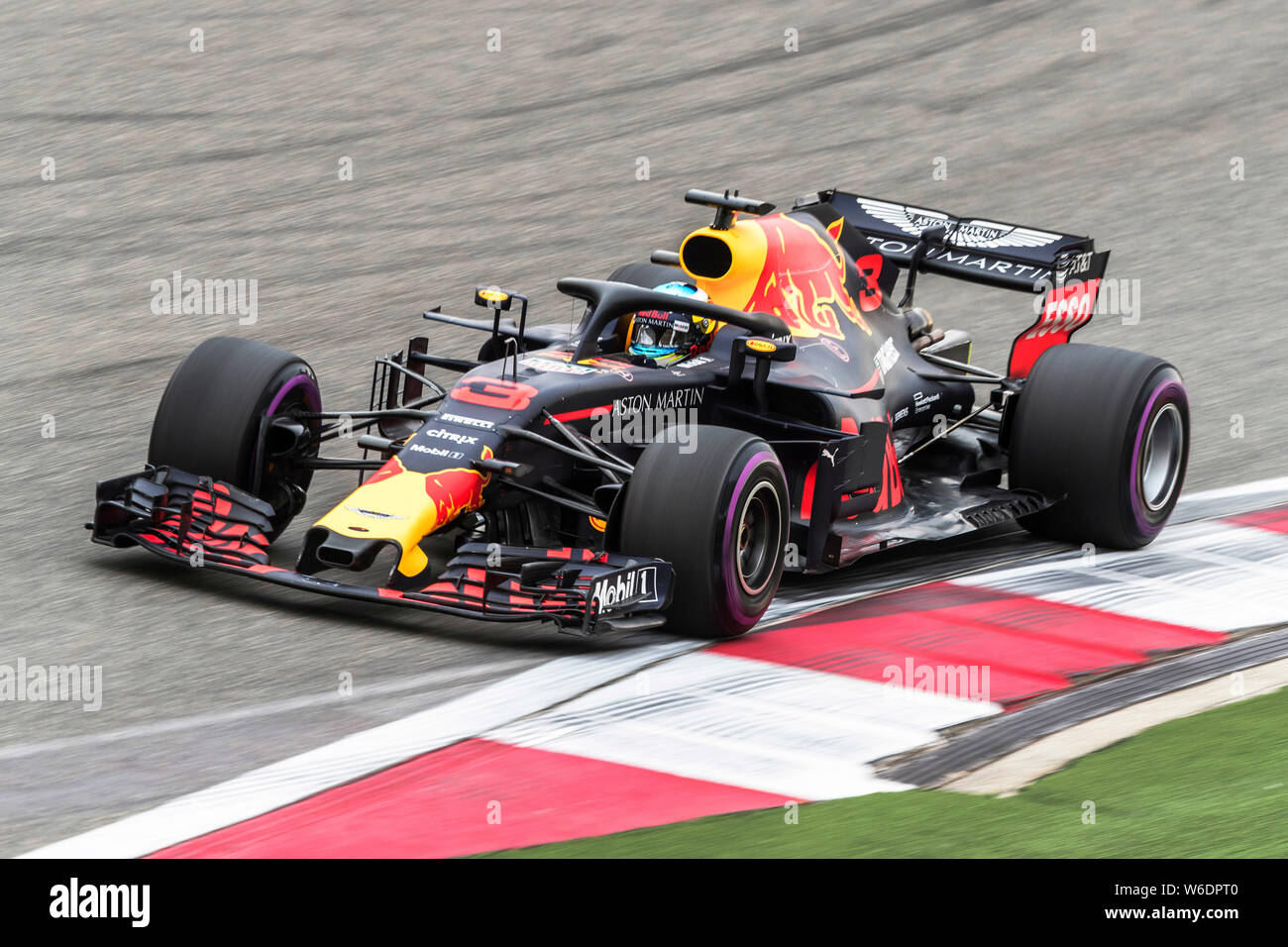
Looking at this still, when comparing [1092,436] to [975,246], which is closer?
[1092,436]

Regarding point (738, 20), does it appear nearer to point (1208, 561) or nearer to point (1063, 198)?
point (1063, 198)

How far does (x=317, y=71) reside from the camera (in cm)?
1933

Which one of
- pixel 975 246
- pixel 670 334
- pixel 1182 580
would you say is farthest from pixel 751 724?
pixel 975 246

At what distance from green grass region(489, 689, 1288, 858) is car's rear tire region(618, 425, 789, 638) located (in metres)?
1.71

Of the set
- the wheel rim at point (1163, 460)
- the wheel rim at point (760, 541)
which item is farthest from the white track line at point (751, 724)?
the wheel rim at point (1163, 460)

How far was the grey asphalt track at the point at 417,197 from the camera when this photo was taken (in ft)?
25.6

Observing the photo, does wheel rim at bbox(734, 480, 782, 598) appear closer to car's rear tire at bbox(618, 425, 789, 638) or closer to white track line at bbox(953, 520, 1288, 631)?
car's rear tire at bbox(618, 425, 789, 638)

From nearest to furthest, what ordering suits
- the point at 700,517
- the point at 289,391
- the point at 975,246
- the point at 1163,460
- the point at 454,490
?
the point at 700,517 < the point at 454,490 < the point at 289,391 < the point at 1163,460 < the point at 975,246

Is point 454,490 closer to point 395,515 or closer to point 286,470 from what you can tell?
point 395,515

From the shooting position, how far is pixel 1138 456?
10094 millimetres

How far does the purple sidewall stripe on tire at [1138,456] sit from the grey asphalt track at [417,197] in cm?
172

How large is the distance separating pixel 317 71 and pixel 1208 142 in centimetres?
933

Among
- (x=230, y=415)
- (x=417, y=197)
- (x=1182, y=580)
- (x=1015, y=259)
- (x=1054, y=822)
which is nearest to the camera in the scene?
(x=1054, y=822)

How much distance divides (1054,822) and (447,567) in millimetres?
3017
